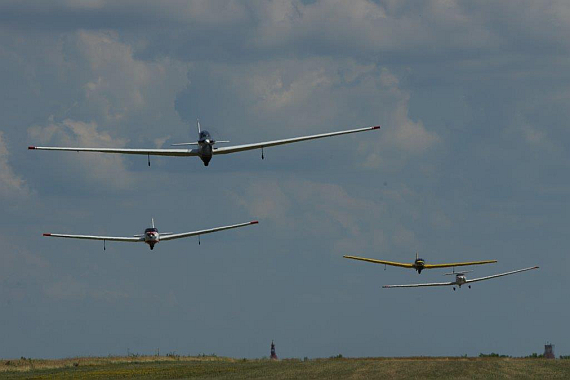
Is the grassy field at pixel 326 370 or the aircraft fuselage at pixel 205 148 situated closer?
the grassy field at pixel 326 370

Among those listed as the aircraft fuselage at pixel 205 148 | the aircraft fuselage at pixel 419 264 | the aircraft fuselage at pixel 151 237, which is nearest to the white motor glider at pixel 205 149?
the aircraft fuselage at pixel 205 148

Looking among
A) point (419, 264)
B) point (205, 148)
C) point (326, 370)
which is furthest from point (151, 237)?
point (326, 370)

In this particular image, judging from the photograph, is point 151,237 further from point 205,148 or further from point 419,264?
point 419,264

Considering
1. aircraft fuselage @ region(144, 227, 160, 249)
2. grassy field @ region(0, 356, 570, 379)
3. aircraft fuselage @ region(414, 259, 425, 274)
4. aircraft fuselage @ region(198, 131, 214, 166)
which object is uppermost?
aircraft fuselage @ region(198, 131, 214, 166)

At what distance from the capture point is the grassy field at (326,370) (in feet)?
270

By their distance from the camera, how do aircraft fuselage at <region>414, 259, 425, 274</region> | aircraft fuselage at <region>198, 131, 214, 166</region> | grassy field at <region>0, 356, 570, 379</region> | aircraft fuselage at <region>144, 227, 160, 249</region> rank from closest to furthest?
1. grassy field at <region>0, 356, 570, 379</region>
2. aircraft fuselage at <region>198, 131, 214, 166</region>
3. aircraft fuselage at <region>144, 227, 160, 249</region>
4. aircraft fuselage at <region>414, 259, 425, 274</region>

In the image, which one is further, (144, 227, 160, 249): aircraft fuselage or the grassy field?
(144, 227, 160, 249): aircraft fuselage

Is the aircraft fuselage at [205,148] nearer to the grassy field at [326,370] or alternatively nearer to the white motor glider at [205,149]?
the white motor glider at [205,149]

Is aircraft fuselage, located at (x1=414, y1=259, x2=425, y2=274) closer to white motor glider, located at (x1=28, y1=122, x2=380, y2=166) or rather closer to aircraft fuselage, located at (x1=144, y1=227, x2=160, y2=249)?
aircraft fuselage, located at (x1=144, y1=227, x2=160, y2=249)

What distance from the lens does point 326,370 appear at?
289 feet

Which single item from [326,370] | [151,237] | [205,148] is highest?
[205,148]

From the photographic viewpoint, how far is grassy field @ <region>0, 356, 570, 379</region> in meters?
82.2

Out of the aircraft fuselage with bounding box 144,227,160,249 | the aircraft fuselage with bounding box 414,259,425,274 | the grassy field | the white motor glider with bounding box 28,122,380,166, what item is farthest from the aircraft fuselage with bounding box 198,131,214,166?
the aircraft fuselage with bounding box 414,259,425,274

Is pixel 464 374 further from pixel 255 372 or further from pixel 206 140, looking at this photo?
pixel 206 140
